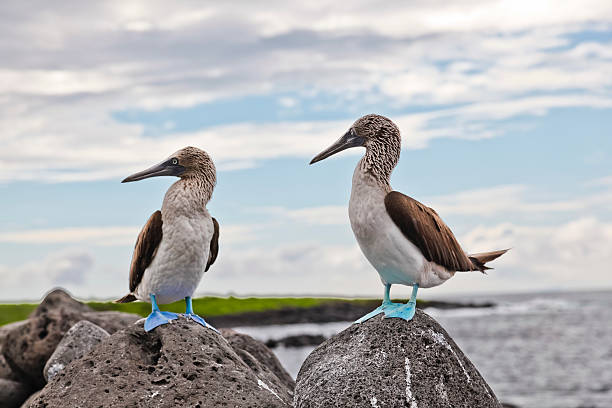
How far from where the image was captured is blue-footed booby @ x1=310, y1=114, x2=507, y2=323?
6.56m

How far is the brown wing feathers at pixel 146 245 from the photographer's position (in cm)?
723

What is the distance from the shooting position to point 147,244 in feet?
23.9

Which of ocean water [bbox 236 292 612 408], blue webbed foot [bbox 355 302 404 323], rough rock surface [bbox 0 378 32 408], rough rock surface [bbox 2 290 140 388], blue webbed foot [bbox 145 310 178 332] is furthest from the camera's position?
ocean water [bbox 236 292 612 408]

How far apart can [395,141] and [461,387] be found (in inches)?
A: 94.3

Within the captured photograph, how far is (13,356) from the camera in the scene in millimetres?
12602

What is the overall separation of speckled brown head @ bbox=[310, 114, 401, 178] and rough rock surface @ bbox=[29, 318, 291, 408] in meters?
2.52

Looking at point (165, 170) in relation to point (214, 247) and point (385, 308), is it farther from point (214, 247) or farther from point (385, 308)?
point (385, 308)

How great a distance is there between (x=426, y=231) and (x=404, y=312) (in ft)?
2.77

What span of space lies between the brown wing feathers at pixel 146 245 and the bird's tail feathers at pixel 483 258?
3115mm

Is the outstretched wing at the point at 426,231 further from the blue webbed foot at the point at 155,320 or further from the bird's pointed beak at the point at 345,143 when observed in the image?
the blue webbed foot at the point at 155,320

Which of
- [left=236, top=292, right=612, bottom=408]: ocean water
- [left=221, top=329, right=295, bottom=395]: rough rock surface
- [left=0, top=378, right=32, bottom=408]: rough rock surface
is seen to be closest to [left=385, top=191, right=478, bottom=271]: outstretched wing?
[left=221, top=329, right=295, bottom=395]: rough rock surface

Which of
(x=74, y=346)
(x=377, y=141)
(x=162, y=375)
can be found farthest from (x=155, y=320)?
(x=74, y=346)

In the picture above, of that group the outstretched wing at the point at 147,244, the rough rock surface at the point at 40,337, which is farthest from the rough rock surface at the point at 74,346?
the outstretched wing at the point at 147,244

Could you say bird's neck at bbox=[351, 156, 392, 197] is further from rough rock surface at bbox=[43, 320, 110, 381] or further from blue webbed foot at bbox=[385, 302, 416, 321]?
rough rock surface at bbox=[43, 320, 110, 381]
